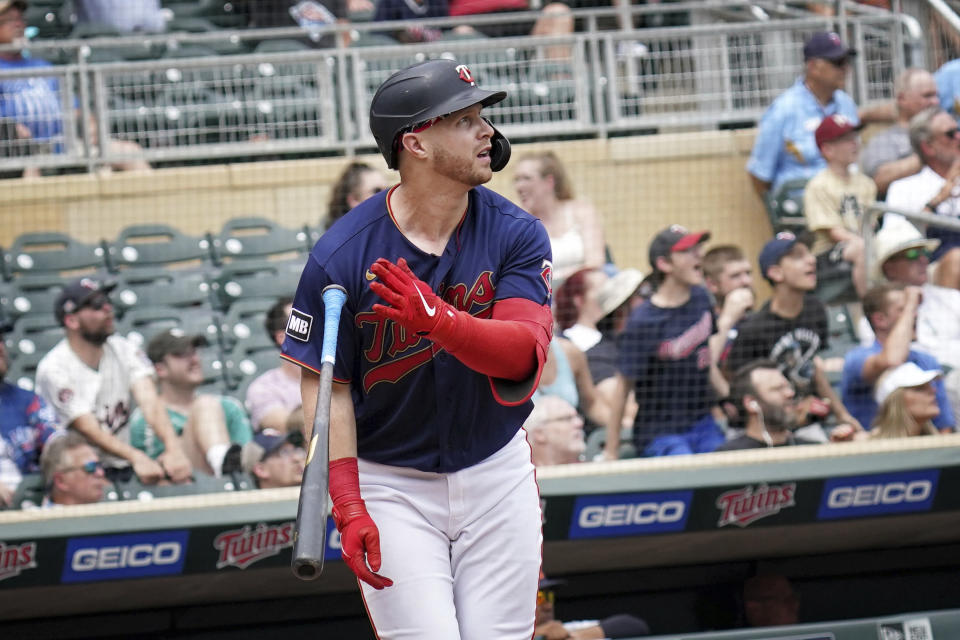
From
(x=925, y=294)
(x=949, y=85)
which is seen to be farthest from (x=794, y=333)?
(x=949, y=85)

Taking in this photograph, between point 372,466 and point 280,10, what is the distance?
529 cm

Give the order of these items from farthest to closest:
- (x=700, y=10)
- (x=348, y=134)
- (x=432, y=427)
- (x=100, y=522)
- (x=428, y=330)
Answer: (x=700, y=10) → (x=348, y=134) → (x=100, y=522) → (x=432, y=427) → (x=428, y=330)

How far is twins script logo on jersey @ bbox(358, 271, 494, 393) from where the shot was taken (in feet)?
8.21

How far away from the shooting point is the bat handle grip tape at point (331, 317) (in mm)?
2369

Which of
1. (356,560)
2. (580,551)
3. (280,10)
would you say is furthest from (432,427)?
(280,10)

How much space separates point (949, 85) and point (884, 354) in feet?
7.42

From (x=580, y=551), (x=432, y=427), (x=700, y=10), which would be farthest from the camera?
(x=700, y=10)

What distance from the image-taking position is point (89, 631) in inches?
190

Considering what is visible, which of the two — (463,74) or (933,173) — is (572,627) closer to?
(463,74)

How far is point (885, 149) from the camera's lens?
6.57 m

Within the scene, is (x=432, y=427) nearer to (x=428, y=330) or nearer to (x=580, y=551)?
(x=428, y=330)

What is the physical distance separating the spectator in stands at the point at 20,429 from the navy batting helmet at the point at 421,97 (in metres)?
2.77

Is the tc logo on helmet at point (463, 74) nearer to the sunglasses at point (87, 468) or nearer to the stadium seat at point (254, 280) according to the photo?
the sunglasses at point (87, 468)

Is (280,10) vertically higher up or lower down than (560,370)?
higher up
